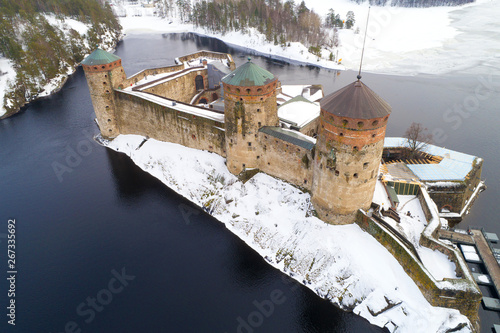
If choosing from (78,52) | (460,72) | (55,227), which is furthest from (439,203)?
(78,52)

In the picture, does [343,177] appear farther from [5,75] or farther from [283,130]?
[5,75]

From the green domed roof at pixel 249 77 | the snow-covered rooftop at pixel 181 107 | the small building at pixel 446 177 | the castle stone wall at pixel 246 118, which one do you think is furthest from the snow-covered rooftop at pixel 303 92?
the small building at pixel 446 177

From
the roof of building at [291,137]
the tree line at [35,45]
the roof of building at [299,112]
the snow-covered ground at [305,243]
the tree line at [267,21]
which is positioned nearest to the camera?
the snow-covered ground at [305,243]

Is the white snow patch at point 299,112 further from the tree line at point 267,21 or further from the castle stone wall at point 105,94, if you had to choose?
the tree line at point 267,21

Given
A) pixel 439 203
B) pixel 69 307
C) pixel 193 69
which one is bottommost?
pixel 69 307

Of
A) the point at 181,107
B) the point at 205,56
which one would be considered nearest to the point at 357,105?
the point at 181,107

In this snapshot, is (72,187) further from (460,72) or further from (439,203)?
(460,72)
